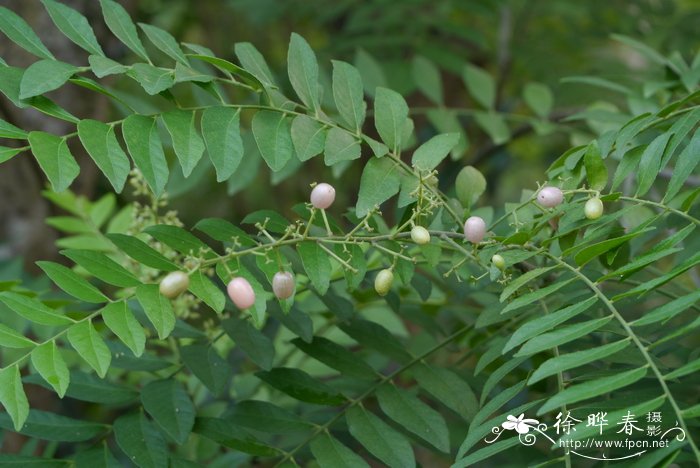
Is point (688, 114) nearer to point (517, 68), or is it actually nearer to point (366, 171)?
point (366, 171)

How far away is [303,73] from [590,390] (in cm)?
47

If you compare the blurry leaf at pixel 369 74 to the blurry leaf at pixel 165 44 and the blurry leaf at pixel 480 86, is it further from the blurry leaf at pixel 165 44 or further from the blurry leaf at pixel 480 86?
the blurry leaf at pixel 165 44

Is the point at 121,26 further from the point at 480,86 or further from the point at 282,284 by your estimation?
the point at 480,86

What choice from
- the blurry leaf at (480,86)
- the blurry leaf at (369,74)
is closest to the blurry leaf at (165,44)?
the blurry leaf at (369,74)

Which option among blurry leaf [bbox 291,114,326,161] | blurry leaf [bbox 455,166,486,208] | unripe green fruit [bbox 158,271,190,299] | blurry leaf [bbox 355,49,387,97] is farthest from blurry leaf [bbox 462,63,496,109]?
unripe green fruit [bbox 158,271,190,299]

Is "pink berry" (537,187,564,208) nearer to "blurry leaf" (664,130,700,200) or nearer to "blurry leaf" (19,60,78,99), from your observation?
"blurry leaf" (664,130,700,200)

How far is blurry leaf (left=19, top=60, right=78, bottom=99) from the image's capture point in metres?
0.78

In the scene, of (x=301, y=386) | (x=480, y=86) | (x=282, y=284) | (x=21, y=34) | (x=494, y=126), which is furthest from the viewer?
(x=480, y=86)

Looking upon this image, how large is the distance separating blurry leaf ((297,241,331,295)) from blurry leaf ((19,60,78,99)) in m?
0.28

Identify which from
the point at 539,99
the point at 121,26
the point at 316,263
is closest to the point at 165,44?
the point at 121,26

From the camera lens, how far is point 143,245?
0.84 metres

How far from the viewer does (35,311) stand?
79cm

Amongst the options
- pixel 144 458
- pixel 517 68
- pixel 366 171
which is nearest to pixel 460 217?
pixel 366 171

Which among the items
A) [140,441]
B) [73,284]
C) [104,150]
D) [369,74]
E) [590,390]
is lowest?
[590,390]
